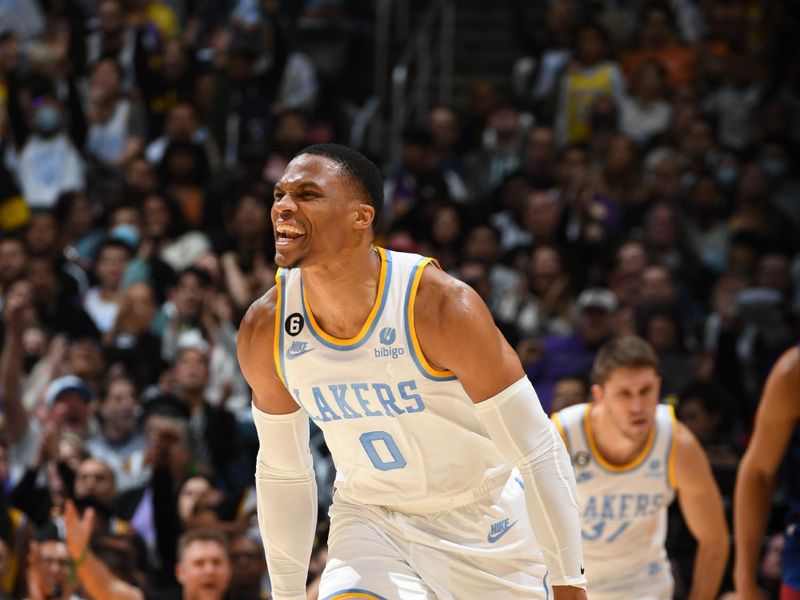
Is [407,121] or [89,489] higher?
[407,121]

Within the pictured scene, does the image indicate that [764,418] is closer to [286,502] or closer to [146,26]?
[286,502]

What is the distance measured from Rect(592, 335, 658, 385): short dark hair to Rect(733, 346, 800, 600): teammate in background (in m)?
0.76

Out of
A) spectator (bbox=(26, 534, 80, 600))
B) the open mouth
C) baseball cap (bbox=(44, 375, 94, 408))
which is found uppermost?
the open mouth

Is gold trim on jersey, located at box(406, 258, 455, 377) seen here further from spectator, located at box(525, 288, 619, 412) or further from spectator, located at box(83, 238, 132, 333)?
spectator, located at box(83, 238, 132, 333)

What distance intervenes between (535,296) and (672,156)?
6.50ft

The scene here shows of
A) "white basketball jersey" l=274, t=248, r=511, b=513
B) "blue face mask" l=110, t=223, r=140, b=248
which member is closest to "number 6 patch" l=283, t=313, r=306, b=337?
"white basketball jersey" l=274, t=248, r=511, b=513

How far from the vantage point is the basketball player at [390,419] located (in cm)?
360

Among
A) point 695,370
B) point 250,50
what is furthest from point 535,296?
point 250,50

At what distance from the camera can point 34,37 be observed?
1205cm

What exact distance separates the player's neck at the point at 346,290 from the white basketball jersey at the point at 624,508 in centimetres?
175

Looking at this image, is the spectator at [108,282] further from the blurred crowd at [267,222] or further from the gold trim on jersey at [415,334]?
the gold trim on jersey at [415,334]

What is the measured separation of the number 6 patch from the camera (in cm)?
379

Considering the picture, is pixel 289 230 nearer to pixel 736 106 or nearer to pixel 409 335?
pixel 409 335

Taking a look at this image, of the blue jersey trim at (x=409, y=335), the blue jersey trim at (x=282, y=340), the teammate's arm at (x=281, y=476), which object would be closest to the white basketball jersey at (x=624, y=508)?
the teammate's arm at (x=281, y=476)
